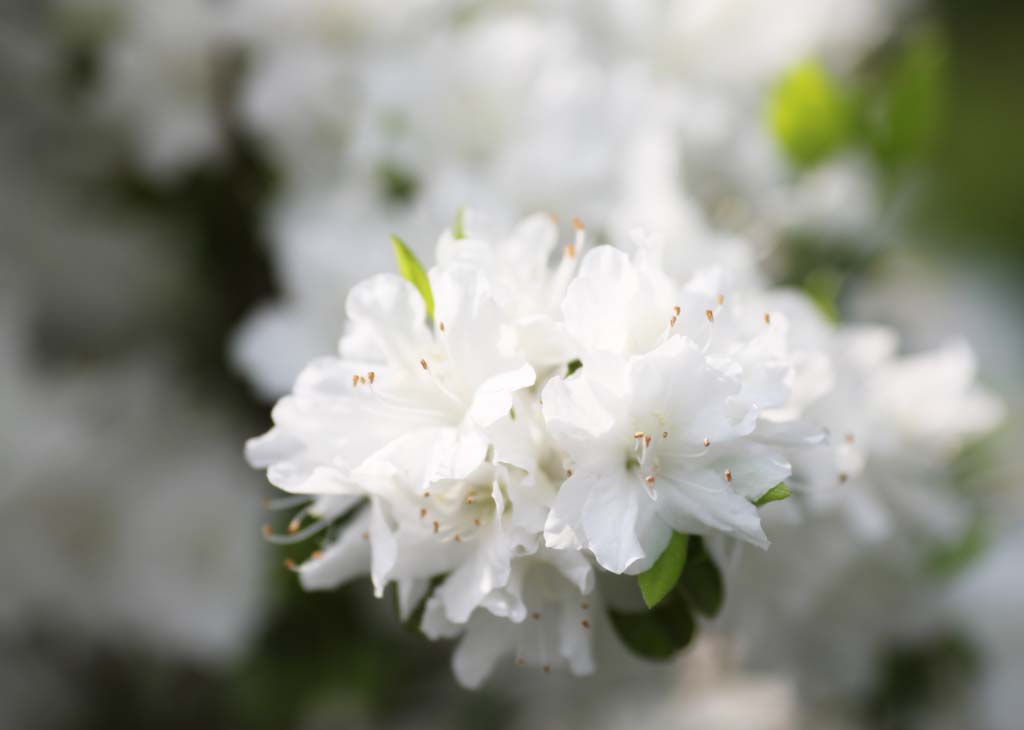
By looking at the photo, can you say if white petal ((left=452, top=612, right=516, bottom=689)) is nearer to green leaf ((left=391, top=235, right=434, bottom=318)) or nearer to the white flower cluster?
the white flower cluster

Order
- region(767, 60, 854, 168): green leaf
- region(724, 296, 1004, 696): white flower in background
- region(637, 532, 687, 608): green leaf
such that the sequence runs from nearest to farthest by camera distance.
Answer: region(637, 532, 687, 608): green leaf < region(724, 296, 1004, 696): white flower in background < region(767, 60, 854, 168): green leaf

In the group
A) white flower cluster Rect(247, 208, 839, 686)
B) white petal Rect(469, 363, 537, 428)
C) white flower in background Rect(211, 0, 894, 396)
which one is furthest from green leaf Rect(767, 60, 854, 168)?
white petal Rect(469, 363, 537, 428)

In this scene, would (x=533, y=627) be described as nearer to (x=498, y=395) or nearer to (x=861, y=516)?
(x=498, y=395)

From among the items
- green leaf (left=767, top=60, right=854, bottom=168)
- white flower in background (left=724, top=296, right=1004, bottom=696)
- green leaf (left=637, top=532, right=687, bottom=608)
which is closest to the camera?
green leaf (left=637, top=532, right=687, bottom=608)

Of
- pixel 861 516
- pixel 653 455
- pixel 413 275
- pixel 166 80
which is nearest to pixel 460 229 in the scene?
pixel 413 275

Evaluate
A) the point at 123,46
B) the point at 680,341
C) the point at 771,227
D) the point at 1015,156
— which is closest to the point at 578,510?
the point at 680,341
